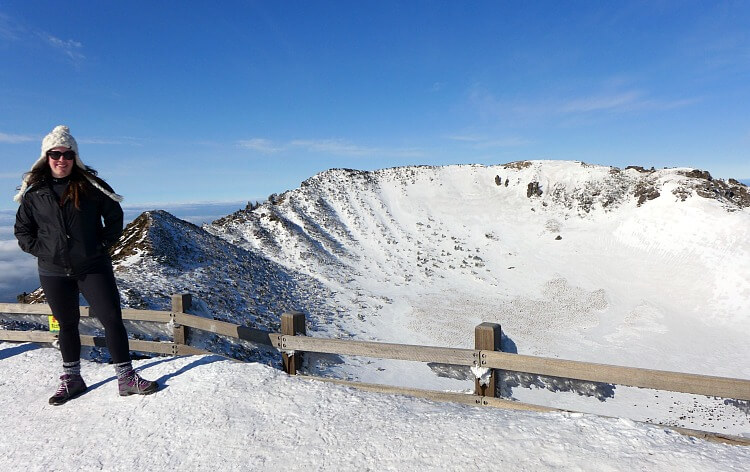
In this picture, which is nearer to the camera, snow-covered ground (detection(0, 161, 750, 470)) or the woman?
snow-covered ground (detection(0, 161, 750, 470))

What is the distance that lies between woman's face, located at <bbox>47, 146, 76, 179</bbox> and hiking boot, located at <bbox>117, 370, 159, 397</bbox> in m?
2.58

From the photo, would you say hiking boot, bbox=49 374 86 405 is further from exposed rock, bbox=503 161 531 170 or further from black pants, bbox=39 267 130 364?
exposed rock, bbox=503 161 531 170

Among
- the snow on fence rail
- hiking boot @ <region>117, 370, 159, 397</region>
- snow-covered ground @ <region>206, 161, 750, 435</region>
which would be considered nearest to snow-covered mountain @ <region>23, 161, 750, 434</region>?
snow-covered ground @ <region>206, 161, 750, 435</region>

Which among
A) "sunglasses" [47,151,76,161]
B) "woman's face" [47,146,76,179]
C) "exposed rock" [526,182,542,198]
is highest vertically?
"exposed rock" [526,182,542,198]

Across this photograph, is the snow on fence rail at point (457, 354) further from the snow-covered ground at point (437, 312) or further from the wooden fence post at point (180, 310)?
the snow-covered ground at point (437, 312)

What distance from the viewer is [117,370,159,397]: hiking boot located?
517 cm

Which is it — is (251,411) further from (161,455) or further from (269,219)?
(269,219)

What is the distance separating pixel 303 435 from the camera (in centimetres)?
432

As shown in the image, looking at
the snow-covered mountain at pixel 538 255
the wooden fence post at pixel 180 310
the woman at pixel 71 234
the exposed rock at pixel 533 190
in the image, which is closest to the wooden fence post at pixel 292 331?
the woman at pixel 71 234

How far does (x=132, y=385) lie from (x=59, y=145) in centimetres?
306

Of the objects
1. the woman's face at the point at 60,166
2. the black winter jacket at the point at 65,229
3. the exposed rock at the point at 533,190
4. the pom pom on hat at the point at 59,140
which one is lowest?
the black winter jacket at the point at 65,229

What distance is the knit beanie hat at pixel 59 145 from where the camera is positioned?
466 centimetres

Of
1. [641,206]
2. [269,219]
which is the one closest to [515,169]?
[641,206]

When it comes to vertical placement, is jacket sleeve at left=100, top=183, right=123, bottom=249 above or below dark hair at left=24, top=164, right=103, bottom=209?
below
